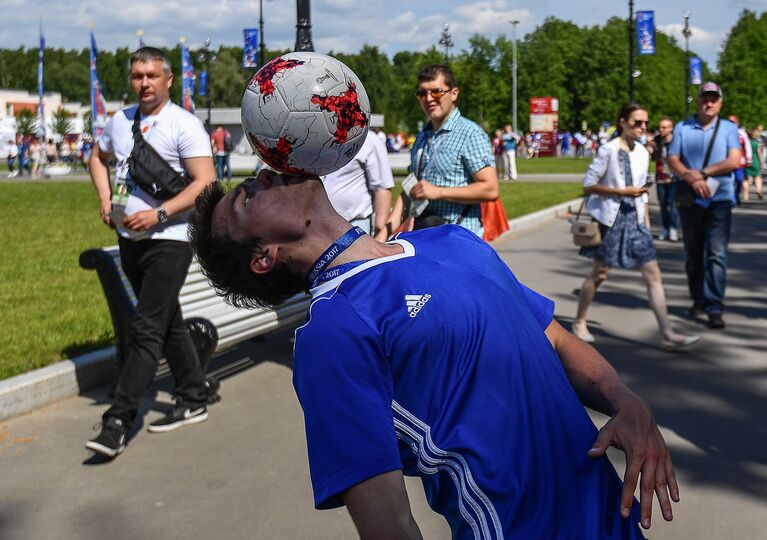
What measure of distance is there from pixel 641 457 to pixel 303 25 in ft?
21.6

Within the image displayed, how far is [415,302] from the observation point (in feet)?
5.67

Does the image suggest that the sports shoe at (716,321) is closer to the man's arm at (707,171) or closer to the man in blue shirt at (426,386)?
the man's arm at (707,171)

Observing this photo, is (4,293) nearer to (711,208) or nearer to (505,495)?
(711,208)

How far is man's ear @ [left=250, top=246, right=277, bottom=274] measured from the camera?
187 cm

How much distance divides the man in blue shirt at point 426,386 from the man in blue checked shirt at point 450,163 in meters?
4.21

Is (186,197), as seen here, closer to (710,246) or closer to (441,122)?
(441,122)

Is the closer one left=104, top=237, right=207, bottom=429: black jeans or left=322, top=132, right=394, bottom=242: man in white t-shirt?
left=104, top=237, right=207, bottom=429: black jeans

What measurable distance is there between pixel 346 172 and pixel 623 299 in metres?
4.67

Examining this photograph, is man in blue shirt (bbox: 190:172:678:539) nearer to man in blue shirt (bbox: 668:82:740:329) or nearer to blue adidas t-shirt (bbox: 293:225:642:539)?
blue adidas t-shirt (bbox: 293:225:642:539)

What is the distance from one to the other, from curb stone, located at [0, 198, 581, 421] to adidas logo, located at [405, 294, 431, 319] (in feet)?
16.2

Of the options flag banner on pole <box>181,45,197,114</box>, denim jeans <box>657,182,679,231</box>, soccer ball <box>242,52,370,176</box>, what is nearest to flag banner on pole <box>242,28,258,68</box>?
flag banner on pole <box>181,45,197,114</box>

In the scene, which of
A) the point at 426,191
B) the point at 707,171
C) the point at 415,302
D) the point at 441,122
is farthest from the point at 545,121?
the point at 415,302

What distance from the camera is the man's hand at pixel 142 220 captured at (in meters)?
5.54

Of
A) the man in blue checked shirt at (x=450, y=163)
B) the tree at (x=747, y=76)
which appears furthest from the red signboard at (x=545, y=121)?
the man in blue checked shirt at (x=450, y=163)
